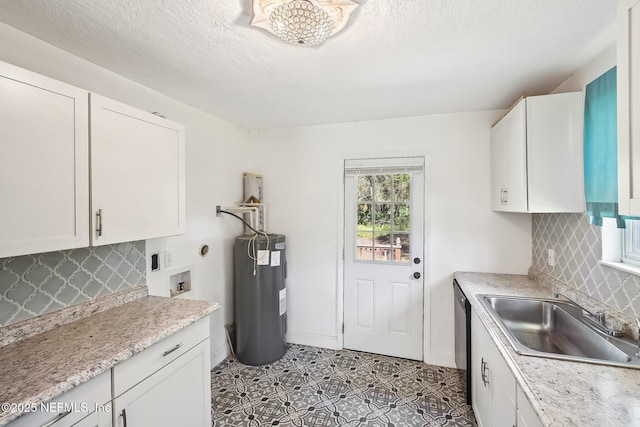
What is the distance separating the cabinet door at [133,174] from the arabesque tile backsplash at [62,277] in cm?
35

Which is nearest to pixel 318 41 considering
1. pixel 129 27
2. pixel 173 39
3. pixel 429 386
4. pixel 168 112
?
pixel 173 39

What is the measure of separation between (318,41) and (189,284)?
6.83 feet

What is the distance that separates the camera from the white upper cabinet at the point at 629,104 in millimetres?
877

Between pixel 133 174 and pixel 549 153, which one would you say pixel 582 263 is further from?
pixel 133 174

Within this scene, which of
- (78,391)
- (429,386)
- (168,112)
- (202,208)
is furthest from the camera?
(202,208)

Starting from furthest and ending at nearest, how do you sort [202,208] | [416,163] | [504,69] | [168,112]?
[416,163], [202,208], [168,112], [504,69]

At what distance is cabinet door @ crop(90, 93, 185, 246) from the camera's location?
4.38 feet

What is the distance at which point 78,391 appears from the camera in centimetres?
101

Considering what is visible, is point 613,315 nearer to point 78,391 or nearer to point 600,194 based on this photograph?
point 600,194

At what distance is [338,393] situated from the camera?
222cm

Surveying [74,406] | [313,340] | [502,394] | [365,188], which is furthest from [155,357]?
[365,188]

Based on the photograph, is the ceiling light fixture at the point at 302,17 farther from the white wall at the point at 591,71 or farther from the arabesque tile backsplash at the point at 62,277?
the arabesque tile backsplash at the point at 62,277

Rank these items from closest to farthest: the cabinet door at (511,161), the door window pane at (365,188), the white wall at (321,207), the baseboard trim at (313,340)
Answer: the cabinet door at (511,161)
the white wall at (321,207)
the door window pane at (365,188)
the baseboard trim at (313,340)

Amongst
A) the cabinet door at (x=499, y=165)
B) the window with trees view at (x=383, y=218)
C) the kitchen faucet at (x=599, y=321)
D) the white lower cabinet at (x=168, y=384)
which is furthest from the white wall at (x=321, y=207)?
the kitchen faucet at (x=599, y=321)
